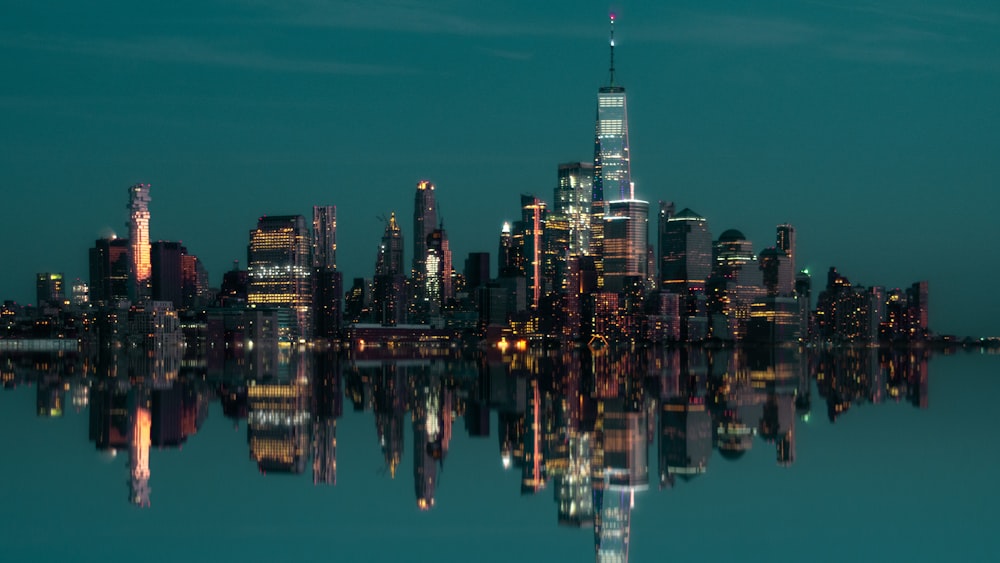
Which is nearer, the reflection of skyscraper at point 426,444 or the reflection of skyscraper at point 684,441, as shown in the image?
the reflection of skyscraper at point 426,444

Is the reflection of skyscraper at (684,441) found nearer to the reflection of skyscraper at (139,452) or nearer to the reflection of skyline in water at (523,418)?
the reflection of skyline in water at (523,418)

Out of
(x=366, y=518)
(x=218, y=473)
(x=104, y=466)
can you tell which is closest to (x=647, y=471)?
(x=366, y=518)

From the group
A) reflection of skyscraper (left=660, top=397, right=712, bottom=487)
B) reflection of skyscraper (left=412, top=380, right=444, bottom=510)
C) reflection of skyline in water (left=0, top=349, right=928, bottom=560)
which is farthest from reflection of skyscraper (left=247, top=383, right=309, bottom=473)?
reflection of skyscraper (left=660, top=397, right=712, bottom=487)

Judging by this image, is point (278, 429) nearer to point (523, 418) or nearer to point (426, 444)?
point (426, 444)

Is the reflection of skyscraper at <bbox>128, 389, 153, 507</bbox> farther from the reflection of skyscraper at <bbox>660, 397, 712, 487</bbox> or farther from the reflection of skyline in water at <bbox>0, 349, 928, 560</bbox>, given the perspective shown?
the reflection of skyscraper at <bbox>660, 397, 712, 487</bbox>

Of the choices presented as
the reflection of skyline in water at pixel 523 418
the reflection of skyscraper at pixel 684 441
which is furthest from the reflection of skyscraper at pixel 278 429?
the reflection of skyscraper at pixel 684 441

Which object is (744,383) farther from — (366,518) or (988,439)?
(366,518)

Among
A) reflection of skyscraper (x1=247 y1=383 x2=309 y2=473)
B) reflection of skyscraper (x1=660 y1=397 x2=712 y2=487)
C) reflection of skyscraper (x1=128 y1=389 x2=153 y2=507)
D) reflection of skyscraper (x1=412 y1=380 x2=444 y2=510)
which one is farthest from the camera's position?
reflection of skyscraper (x1=247 y1=383 x2=309 y2=473)

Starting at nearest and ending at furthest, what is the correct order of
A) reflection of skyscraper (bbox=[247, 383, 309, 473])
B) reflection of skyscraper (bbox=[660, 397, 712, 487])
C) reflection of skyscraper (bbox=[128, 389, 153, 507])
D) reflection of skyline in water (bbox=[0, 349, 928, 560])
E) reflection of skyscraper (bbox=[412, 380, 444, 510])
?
1. reflection of skyscraper (bbox=[128, 389, 153, 507])
2. reflection of skyscraper (bbox=[412, 380, 444, 510])
3. reflection of skyline in water (bbox=[0, 349, 928, 560])
4. reflection of skyscraper (bbox=[660, 397, 712, 487])
5. reflection of skyscraper (bbox=[247, 383, 309, 473])

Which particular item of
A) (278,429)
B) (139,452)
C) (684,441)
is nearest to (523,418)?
(278,429)
